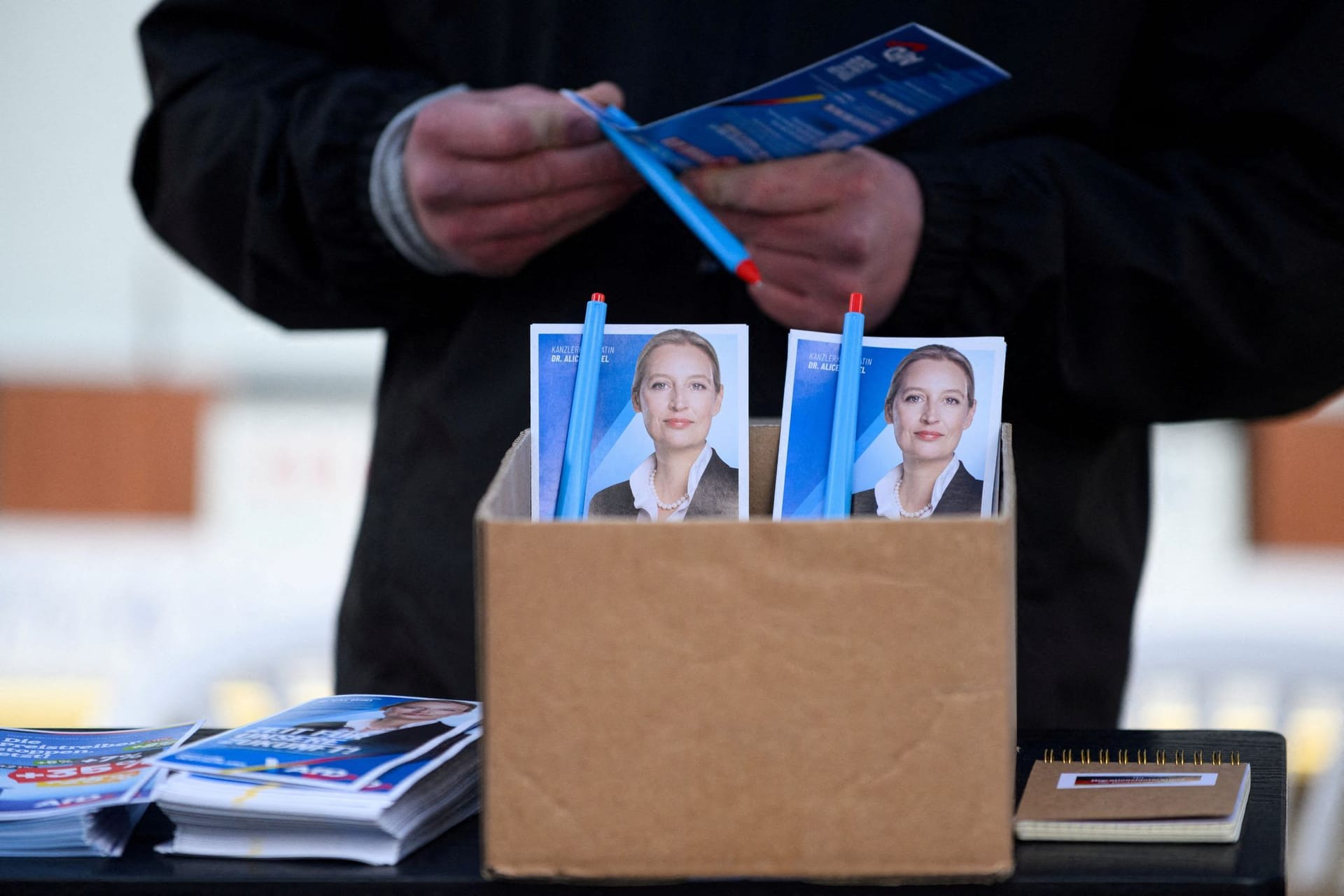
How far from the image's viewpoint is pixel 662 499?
2.30 ft

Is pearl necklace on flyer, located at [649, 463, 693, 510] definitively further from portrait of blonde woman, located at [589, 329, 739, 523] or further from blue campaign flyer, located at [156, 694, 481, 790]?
blue campaign flyer, located at [156, 694, 481, 790]

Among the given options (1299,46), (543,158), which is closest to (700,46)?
(543,158)

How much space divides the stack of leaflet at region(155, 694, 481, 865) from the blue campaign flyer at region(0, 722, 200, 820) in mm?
27

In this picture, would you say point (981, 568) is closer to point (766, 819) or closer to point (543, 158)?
point (766, 819)

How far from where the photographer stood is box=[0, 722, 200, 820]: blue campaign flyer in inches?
25.1

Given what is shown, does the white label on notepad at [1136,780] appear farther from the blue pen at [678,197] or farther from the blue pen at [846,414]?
the blue pen at [678,197]

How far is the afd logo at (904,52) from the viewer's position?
2.47 ft

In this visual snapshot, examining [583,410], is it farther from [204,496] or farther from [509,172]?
[204,496]

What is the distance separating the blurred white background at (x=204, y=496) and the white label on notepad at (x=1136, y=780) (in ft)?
3.30

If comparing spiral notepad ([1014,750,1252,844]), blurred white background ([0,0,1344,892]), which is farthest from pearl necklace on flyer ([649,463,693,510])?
blurred white background ([0,0,1344,892])

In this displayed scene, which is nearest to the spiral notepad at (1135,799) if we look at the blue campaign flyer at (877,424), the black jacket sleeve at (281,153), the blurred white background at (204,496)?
the blue campaign flyer at (877,424)

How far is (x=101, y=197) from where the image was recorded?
13.1ft

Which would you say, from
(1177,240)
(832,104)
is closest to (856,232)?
(832,104)

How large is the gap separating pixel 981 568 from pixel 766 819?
13 centimetres
